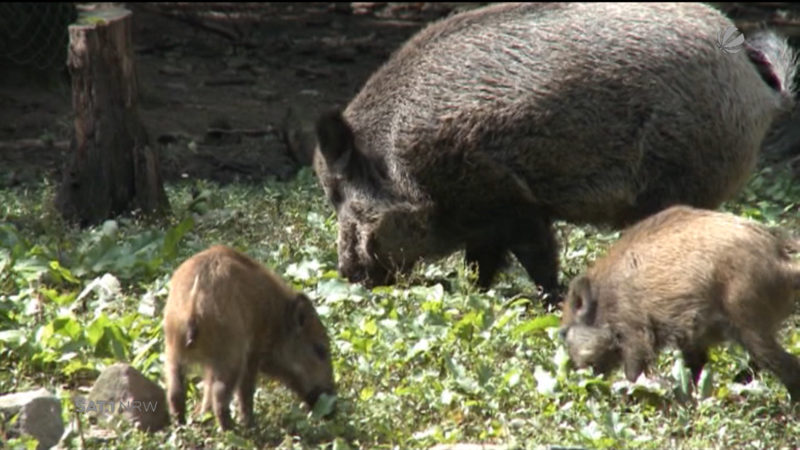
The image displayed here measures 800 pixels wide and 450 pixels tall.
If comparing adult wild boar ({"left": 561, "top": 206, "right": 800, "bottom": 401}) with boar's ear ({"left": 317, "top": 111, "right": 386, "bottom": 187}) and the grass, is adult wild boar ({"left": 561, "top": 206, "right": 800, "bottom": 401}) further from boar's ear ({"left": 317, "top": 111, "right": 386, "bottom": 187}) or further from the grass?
boar's ear ({"left": 317, "top": 111, "right": 386, "bottom": 187})

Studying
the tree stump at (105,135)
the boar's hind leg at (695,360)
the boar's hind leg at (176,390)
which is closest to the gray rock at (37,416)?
the boar's hind leg at (176,390)

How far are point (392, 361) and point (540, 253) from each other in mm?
1667

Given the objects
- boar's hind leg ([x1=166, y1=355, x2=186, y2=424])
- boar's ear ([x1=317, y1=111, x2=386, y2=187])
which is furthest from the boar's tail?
boar's hind leg ([x1=166, y1=355, x2=186, y2=424])

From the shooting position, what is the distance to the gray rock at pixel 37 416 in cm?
458

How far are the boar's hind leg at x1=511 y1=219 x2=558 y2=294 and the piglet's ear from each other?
0.97 meters

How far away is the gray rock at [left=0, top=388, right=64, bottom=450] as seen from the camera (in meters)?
4.58

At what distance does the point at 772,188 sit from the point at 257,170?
145 inches

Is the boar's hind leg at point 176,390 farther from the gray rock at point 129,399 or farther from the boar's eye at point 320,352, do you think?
the boar's eye at point 320,352

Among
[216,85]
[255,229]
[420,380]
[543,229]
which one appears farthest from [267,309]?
[216,85]

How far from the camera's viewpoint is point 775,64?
281 inches

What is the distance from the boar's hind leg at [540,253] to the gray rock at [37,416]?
2.91 m

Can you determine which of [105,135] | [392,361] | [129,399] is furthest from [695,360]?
[105,135]

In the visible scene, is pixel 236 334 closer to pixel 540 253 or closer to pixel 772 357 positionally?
pixel 772 357

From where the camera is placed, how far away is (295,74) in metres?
13.0
